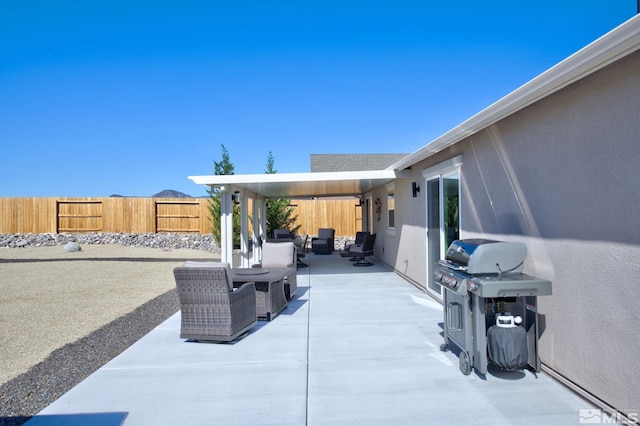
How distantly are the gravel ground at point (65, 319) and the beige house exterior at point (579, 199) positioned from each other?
177 inches

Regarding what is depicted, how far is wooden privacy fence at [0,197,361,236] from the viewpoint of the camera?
20688 millimetres

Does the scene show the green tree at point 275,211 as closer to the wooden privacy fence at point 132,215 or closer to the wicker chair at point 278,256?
the wooden privacy fence at point 132,215

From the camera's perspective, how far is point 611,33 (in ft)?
7.63

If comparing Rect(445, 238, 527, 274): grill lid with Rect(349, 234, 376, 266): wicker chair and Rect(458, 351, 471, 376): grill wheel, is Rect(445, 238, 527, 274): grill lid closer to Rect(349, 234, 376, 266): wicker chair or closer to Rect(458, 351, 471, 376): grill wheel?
Rect(458, 351, 471, 376): grill wheel

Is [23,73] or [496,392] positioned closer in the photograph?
[496,392]

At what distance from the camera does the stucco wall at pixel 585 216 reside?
2656 mm

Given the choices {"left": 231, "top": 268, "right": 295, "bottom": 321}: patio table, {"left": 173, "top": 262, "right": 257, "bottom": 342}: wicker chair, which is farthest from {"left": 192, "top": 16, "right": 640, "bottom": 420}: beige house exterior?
{"left": 173, "top": 262, "right": 257, "bottom": 342}: wicker chair

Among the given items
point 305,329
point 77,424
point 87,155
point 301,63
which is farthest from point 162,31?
point 87,155

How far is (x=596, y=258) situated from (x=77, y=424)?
418 cm

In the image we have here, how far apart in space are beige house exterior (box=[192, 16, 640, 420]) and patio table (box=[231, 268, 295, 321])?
308 cm

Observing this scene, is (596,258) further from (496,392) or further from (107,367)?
(107,367)

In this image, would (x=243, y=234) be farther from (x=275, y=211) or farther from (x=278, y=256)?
(x=275, y=211)

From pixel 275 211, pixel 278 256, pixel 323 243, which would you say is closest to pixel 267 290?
pixel 278 256

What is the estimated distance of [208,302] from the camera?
463 cm
